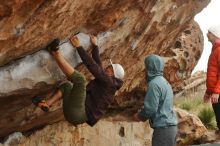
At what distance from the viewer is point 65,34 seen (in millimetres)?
7445

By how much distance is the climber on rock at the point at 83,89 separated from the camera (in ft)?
23.6

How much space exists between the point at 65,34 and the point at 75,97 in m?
0.95

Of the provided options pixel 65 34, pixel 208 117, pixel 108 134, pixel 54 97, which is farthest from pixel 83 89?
pixel 208 117

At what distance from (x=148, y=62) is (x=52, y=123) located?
388cm

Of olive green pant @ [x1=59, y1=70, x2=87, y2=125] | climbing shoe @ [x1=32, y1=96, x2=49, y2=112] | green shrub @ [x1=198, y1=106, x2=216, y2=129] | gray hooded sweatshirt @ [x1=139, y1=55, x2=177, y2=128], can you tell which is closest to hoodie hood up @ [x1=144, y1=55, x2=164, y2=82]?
gray hooded sweatshirt @ [x1=139, y1=55, x2=177, y2=128]

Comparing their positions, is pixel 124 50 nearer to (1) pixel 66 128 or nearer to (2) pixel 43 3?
(1) pixel 66 128

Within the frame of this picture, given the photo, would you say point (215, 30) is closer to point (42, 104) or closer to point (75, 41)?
point (75, 41)

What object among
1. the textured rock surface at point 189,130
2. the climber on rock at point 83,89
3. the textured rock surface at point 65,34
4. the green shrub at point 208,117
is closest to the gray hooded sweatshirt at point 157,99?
the climber on rock at point 83,89

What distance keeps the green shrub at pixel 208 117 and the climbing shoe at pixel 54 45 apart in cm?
668

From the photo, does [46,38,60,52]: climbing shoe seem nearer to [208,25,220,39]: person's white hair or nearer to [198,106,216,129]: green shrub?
[208,25,220,39]: person's white hair

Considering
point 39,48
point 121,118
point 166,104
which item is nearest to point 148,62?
point 166,104

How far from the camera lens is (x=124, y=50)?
30.6 feet

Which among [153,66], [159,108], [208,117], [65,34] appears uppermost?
[65,34]

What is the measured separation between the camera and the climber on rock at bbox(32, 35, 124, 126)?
7195 millimetres
